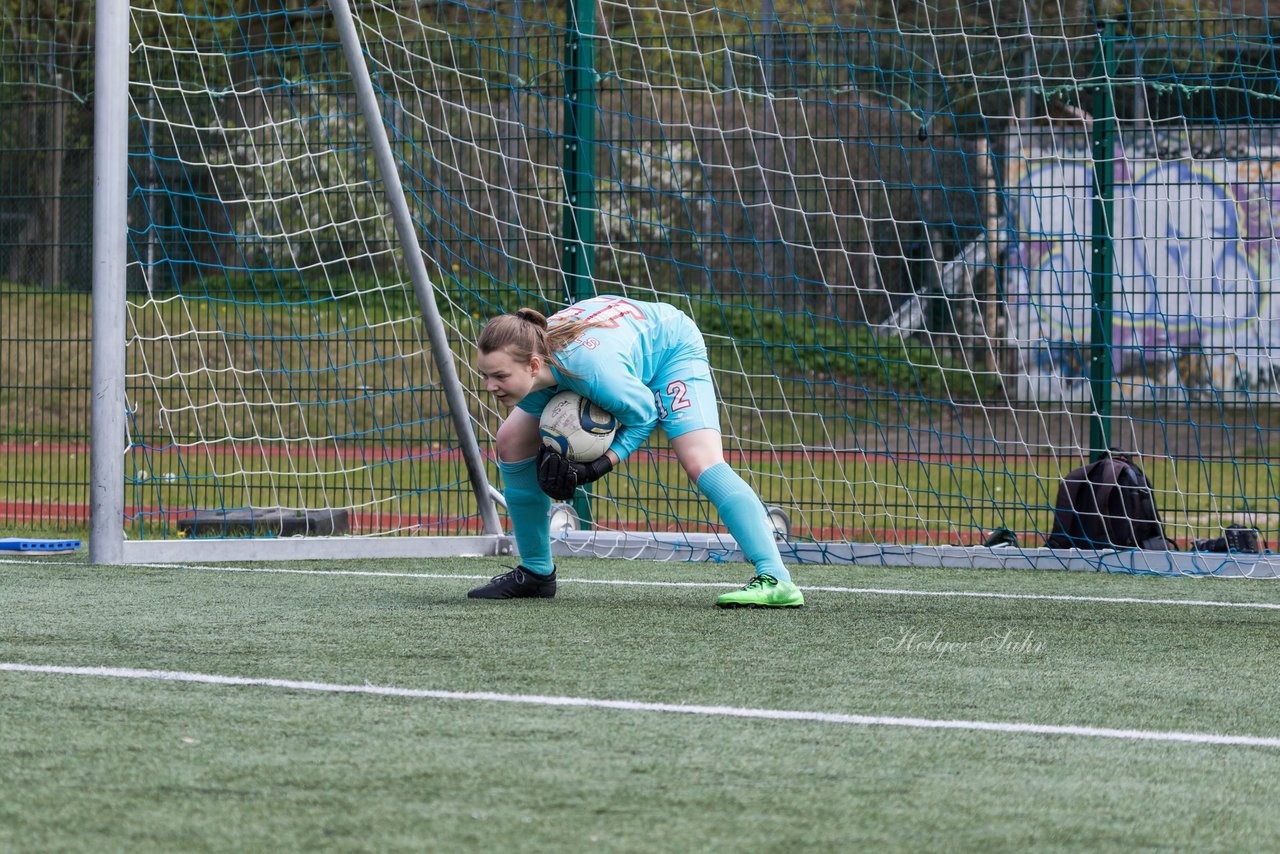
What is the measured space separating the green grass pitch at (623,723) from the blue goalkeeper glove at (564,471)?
419 millimetres

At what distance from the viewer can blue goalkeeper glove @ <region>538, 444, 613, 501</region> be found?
5.59 metres

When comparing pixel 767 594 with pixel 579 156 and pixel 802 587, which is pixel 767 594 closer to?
pixel 802 587

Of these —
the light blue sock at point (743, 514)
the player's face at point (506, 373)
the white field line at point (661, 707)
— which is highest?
the player's face at point (506, 373)

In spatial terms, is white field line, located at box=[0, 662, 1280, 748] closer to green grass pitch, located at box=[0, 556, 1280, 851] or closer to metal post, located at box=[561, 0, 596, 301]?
green grass pitch, located at box=[0, 556, 1280, 851]

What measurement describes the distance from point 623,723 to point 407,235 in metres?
4.11

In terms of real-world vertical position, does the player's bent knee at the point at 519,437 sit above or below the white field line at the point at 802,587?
above

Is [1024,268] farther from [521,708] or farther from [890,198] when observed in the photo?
[521,708]

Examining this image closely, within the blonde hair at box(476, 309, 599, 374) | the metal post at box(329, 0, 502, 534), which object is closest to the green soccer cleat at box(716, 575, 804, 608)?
the blonde hair at box(476, 309, 599, 374)

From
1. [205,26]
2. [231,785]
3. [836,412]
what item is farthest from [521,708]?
[205,26]

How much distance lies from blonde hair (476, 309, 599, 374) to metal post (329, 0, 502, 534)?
1.96 metres

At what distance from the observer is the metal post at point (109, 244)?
6.85 metres

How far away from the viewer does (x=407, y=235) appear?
7395 millimetres

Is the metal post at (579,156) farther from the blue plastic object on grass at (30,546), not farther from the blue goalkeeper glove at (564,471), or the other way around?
the blue goalkeeper glove at (564,471)

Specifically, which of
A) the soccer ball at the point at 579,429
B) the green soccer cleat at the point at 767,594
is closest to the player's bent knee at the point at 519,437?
the soccer ball at the point at 579,429
